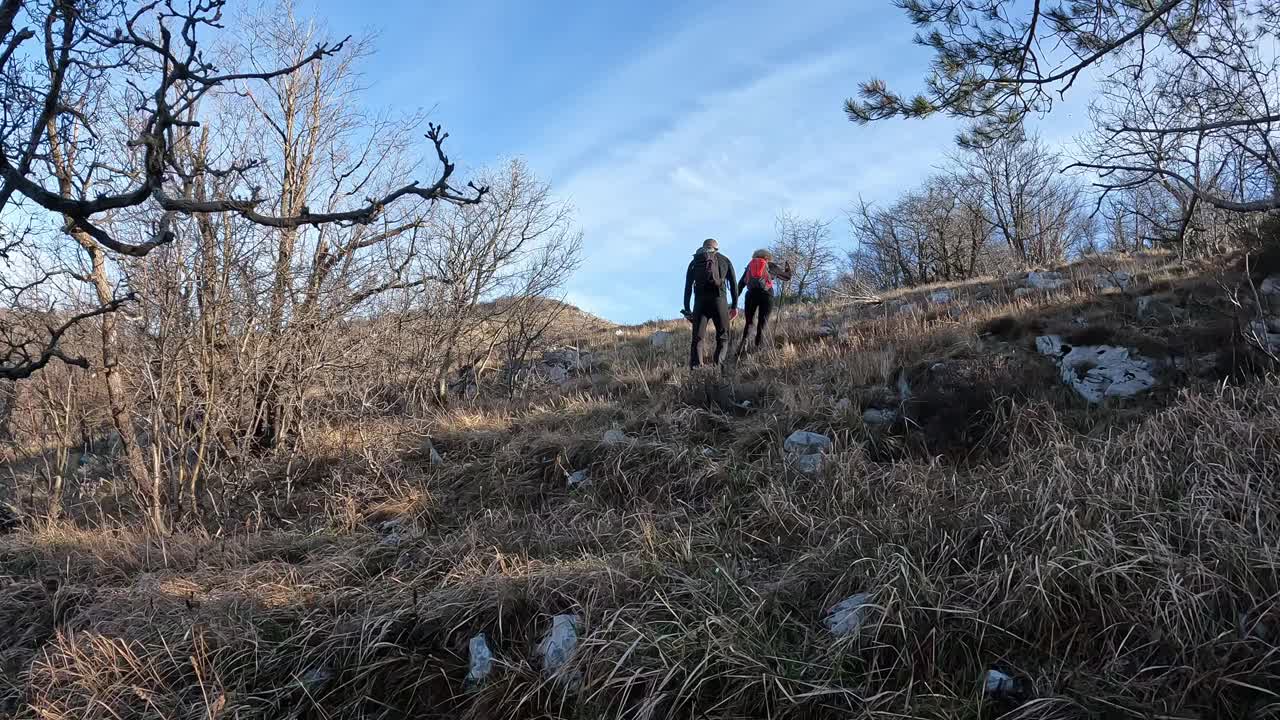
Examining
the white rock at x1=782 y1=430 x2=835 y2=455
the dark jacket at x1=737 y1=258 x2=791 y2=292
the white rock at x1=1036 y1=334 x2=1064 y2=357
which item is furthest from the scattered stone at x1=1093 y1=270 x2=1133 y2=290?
the white rock at x1=782 y1=430 x2=835 y2=455

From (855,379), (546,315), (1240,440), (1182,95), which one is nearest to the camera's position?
(1240,440)

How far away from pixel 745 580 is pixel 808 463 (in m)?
1.57

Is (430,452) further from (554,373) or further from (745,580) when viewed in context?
(554,373)

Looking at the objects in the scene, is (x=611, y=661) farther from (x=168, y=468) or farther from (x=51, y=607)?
(x=168, y=468)

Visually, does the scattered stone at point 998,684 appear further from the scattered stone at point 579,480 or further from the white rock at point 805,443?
the scattered stone at point 579,480

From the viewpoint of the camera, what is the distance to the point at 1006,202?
2708cm

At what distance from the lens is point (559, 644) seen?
3.01 metres

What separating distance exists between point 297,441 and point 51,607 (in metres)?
2.66

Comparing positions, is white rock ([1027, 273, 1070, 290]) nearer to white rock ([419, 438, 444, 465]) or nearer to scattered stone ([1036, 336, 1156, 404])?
scattered stone ([1036, 336, 1156, 404])

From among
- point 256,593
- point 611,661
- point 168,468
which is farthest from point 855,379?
point 168,468

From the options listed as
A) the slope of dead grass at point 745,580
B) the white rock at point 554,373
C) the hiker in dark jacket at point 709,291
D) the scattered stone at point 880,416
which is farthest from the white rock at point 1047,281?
the white rock at point 554,373

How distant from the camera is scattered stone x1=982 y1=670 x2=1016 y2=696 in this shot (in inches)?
98.0

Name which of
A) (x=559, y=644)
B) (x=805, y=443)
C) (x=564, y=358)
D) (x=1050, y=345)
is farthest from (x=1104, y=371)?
(x=564, y=358)

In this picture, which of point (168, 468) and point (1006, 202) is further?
point (1006, 202)
